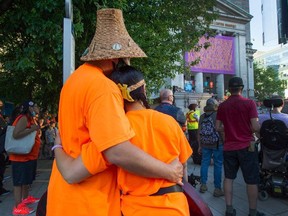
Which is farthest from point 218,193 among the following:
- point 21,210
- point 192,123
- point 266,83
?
point 266,83

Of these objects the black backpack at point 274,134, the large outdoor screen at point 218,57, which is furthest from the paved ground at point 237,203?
the large outdoor screen at point 218,57

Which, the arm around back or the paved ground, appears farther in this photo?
the paved ground

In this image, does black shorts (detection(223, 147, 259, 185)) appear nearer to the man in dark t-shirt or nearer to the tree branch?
the man in dark t-shirt

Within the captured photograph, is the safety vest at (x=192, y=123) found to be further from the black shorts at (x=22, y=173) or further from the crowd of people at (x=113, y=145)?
the crowd of people at (x=113, y=145)

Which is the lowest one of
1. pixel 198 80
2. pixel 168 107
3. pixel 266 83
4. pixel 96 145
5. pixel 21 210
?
pixel 21 210

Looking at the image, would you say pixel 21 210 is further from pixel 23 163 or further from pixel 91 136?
pixel 91 136

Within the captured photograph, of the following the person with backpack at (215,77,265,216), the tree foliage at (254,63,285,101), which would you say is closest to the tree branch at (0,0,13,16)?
the person with backpack at (215,77,265,216)

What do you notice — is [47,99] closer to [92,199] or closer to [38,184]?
[38,184]

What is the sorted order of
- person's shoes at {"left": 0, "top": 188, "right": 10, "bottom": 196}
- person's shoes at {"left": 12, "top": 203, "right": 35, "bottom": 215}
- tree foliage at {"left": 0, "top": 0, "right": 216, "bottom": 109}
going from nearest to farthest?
person's shoes at {"left": 12, "top": 203, "right": 35, "bottom": 215}
tree foliage at {"left": 0, "top": 0, "right": 216, "bottom": 109}
person's shoes at {"left": 0, "top": 188, "right": 10, "bottom": 196}

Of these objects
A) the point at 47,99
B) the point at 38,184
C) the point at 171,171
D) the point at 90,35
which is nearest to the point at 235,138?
the point at 171,171

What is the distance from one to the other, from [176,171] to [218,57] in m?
45.1

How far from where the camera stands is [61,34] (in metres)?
5.39

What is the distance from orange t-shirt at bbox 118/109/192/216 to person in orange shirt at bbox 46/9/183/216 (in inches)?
2.0

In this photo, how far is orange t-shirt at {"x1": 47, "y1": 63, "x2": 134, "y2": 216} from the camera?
1539 mm
